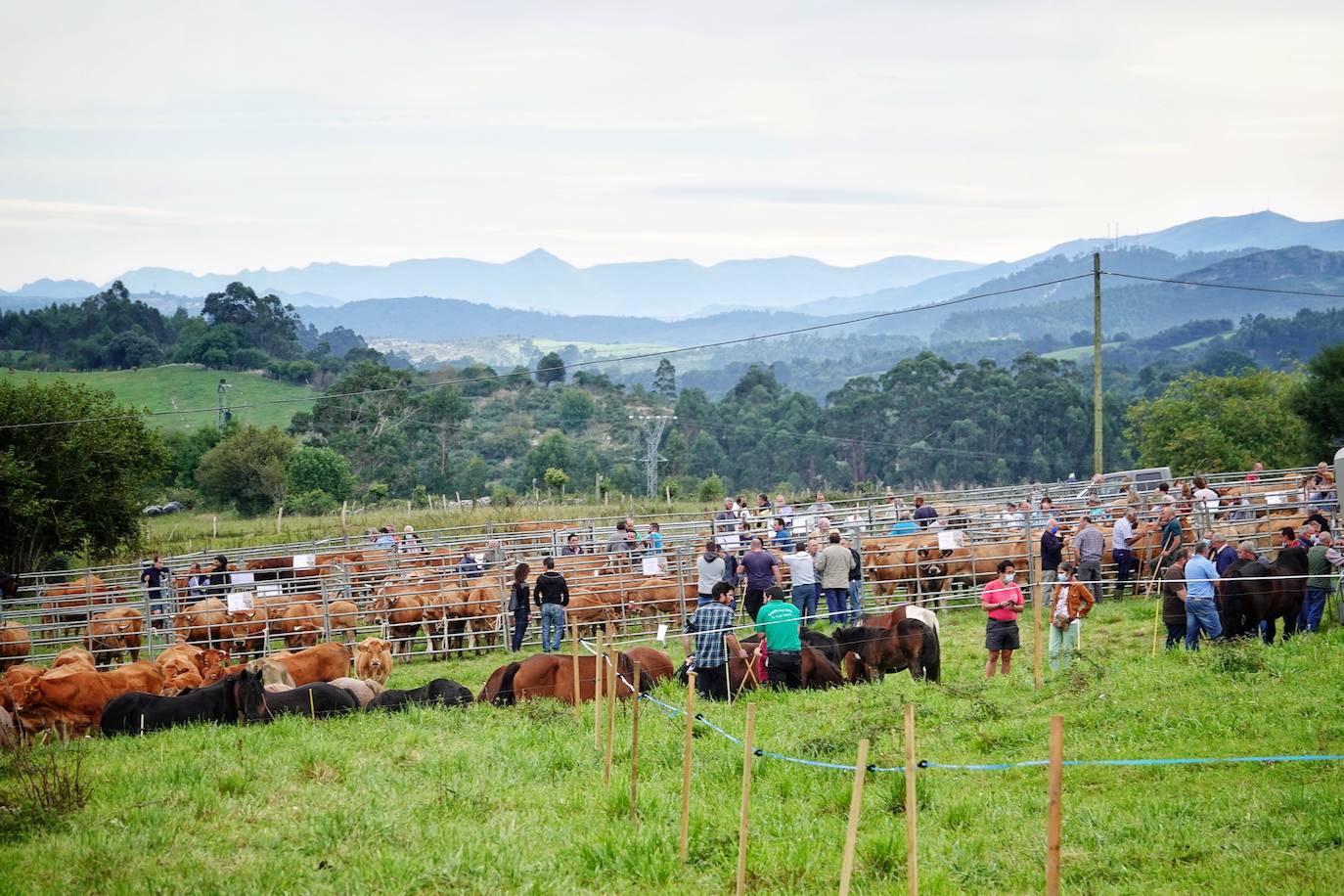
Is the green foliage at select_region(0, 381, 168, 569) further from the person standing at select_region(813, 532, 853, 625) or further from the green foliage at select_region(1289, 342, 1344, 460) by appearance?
the green foliage at select_region(1289, 342, 1344, 460)

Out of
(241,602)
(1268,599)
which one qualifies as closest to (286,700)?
(241,602)

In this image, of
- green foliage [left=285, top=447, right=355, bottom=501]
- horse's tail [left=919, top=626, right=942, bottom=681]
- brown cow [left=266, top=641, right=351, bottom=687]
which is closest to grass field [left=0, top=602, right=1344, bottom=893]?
horse's tail [left=919, top=626, right=942, bottom=681]

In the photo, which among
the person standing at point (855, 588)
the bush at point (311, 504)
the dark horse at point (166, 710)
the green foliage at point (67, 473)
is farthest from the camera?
the bush at point (311, 504)

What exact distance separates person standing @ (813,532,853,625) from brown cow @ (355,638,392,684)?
21.4 ft

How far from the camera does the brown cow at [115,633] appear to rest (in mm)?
20047

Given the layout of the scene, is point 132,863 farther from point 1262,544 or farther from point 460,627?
point 1262,544

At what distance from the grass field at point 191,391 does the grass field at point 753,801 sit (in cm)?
8049

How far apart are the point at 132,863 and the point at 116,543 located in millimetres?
25133

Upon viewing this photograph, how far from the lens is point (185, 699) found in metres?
14.2

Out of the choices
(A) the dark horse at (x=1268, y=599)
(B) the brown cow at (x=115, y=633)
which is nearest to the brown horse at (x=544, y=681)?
(A) the dark horse at (x=1268, y=599)

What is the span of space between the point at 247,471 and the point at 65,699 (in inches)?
1680

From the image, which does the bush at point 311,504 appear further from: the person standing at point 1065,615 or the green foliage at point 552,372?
the green foliage at point 552,372

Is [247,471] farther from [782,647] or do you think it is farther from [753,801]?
[753,801]

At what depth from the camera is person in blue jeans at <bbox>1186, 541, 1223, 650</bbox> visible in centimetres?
1438
